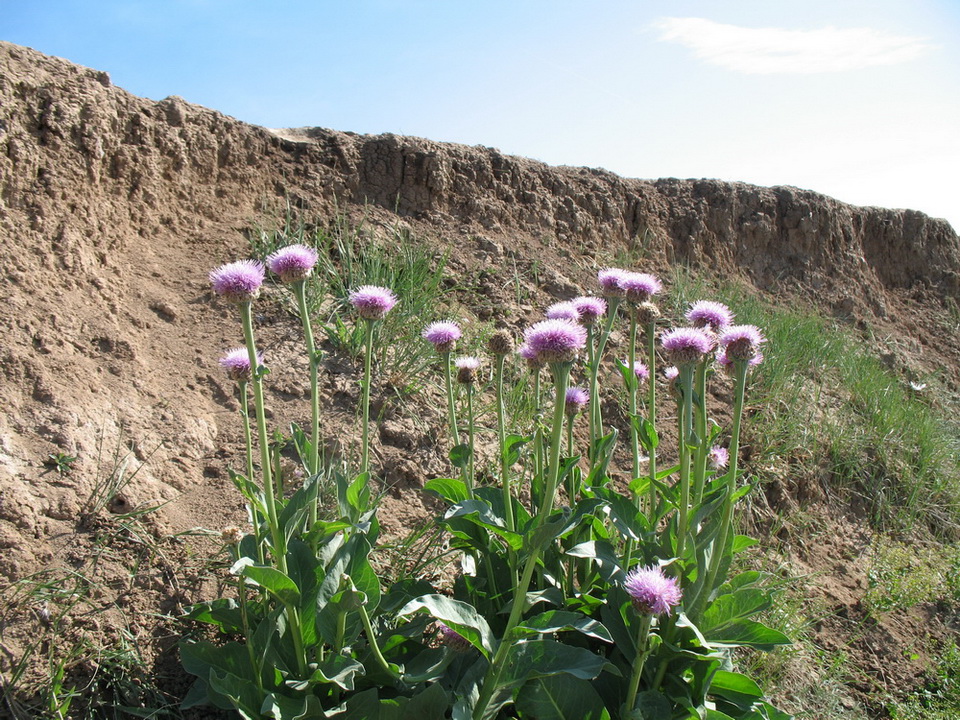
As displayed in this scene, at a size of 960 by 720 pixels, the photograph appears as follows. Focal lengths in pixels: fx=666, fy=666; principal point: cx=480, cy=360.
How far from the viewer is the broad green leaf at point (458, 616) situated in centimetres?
186

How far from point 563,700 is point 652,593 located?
47 centimetres

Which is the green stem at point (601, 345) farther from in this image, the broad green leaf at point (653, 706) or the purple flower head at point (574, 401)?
the broad green leaf at point (653, 706)

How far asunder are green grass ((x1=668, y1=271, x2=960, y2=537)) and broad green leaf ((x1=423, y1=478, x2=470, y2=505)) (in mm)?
3221

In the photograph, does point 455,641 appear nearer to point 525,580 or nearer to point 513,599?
point 513,599

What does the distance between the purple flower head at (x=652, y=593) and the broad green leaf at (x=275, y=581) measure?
96 centimetres

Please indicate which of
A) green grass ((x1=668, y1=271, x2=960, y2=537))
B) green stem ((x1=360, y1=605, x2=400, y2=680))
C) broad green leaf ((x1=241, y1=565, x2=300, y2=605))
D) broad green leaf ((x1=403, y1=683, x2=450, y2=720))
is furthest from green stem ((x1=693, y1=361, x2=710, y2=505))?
green grass ((x1=668, y1=271, x2=960, y2=537))

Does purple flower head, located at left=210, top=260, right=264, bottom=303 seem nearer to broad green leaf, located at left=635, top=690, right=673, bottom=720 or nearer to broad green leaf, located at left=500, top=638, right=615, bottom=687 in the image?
broad green leaf, located at left=500, top=638, right=615, bottom=687

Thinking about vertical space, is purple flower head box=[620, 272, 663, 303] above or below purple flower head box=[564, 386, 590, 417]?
above

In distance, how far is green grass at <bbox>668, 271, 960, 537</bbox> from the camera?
17.0ft

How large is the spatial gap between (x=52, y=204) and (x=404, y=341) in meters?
2.13

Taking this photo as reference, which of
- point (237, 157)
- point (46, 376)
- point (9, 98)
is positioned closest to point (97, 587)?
point (46, 376)

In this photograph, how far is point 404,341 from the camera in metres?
4.23

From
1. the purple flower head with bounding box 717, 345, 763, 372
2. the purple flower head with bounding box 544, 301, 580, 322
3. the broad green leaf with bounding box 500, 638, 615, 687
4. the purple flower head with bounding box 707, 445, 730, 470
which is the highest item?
the purple flower head with bounding box 544, 301, 580, 322

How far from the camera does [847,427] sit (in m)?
5.57
